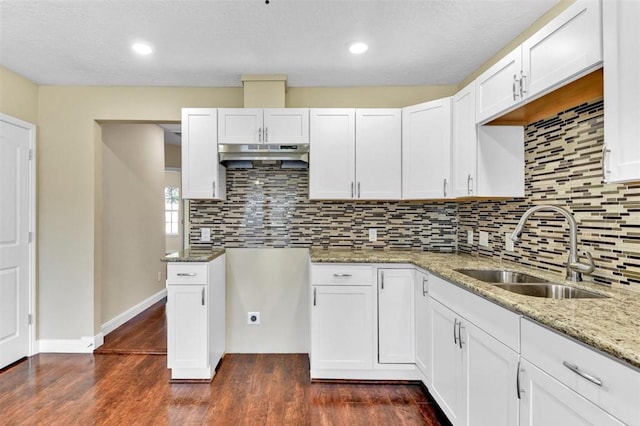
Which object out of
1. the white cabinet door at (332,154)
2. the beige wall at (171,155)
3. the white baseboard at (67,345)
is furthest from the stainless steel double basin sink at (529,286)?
the beige wall at (171,155)

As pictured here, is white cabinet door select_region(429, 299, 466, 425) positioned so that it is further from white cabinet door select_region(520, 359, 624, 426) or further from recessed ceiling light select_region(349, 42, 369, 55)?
recessed ceiling light select_region(349, 42, 369, 55)

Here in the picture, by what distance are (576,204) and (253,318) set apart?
2639mm

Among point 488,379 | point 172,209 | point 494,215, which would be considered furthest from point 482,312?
point 172,209

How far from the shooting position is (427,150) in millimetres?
2730

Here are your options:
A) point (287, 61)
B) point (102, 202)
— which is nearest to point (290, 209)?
point (287, 61)

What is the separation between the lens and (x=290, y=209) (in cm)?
320

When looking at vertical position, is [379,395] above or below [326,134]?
below

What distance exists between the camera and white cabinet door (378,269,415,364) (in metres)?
2.50

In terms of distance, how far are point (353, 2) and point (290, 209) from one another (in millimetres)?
1810

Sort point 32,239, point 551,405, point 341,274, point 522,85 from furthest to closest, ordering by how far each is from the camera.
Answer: point 32,239
point 341,274
point 522,85
point 551,405

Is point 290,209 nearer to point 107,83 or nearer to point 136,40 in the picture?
point 136,40

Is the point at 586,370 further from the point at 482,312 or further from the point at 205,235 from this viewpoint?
the point at 205,235

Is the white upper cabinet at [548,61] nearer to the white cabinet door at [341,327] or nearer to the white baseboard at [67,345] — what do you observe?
the white cabinet door at [341,327]

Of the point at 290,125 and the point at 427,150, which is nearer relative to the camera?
the point at 427,150
